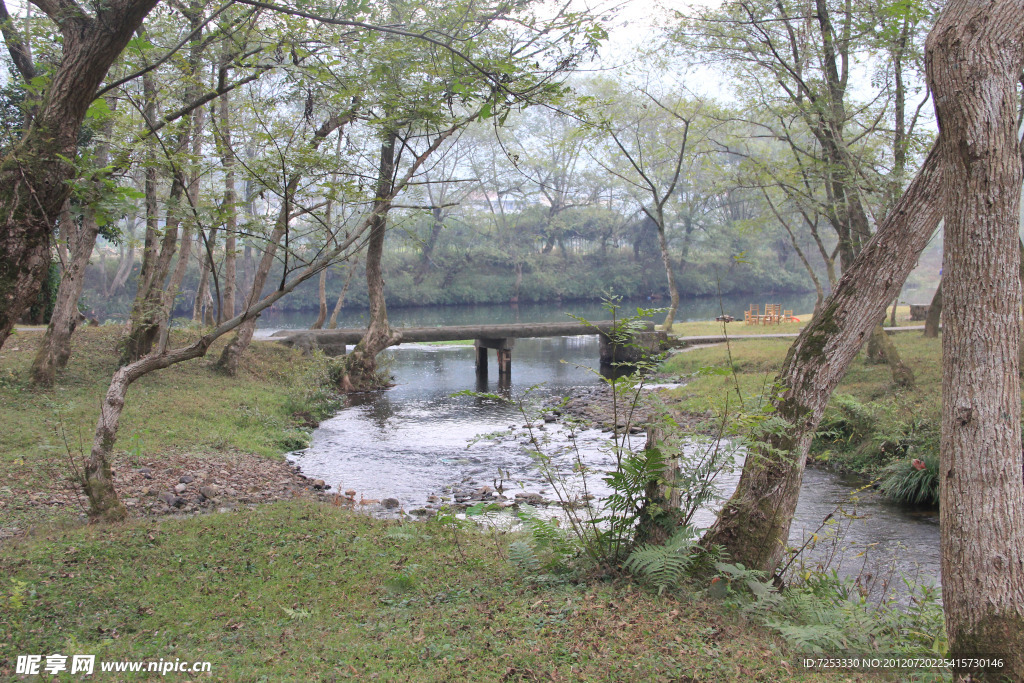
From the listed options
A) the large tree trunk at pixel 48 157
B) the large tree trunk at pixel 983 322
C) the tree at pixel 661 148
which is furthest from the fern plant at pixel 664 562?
the tree at pixel 661 148

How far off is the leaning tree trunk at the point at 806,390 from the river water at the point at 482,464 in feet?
3.63

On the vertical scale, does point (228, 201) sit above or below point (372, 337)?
above

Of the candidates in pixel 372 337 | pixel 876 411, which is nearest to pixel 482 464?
pixel 876 411

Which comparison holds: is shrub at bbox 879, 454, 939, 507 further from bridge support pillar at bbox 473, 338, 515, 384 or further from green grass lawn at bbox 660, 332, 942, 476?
bridge support pillar at bbox 473, 338, 515, 384

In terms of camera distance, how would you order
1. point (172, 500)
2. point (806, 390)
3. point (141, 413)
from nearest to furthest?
point (806, 390)
point (172, 500)
point (141, 413)

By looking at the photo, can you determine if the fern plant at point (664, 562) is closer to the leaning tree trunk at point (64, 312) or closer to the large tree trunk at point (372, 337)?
the leaning tree trunk at point (64, 312)

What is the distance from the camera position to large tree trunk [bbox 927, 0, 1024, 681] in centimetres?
346

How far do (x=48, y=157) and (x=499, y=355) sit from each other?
1810 centimetres

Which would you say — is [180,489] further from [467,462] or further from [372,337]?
[372,337]

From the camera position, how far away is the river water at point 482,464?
6.84m

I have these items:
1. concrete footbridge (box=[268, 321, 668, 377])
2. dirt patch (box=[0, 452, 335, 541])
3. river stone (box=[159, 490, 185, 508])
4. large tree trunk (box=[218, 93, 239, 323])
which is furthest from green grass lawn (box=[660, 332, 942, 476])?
concrete footbridge (box=[268, 321, 668, 377])

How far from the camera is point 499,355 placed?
21922 mm

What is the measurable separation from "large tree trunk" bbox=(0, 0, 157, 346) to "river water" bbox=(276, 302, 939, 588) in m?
2.67

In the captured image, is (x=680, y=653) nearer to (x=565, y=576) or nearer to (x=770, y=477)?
(x=565, y=576)
